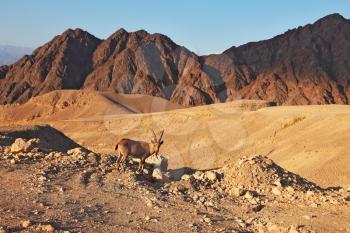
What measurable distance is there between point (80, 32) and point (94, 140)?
107851mm

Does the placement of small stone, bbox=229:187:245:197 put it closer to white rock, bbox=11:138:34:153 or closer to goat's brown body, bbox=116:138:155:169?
goat's brown body, bbox=116:138:155:169

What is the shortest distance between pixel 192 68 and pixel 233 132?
96.7m

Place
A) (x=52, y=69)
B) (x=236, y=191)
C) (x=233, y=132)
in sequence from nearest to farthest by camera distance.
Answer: (x=236, y=191) < (x=233, y=132) < (x=52, y=69)

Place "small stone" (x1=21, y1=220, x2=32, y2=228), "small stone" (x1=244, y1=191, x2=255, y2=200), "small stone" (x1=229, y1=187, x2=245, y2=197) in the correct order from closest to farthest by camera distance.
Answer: "small stone" (x1=21, y1=220, x2=32, y2=228) → "small stone" (x1=244, y1=191, x2=255, y2=200) → "small stone" (x1=229, y1=187, x2=245, y2=197)

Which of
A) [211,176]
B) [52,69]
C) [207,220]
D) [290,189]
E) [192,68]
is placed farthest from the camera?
[192,68]

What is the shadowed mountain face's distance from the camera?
137m

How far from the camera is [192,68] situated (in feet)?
511

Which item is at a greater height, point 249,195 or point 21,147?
point 249,195

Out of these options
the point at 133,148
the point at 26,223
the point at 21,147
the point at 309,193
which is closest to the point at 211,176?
the point at 309,193

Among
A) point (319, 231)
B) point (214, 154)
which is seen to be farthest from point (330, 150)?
point (319, 231)

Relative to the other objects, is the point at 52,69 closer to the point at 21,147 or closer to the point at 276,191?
the point at 21,147

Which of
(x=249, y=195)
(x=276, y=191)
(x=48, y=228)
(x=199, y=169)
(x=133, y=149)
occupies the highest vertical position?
(x=133, y=149)

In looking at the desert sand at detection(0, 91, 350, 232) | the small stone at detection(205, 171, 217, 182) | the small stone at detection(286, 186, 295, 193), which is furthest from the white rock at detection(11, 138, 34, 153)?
the small stone at detection(286, 186, 295, 193)

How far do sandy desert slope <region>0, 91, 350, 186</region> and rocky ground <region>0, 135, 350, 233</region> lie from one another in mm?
14310
